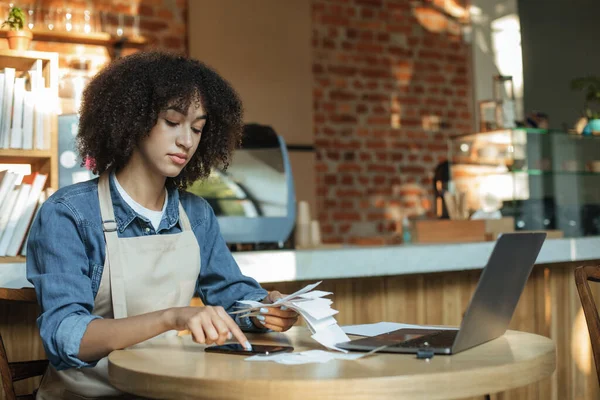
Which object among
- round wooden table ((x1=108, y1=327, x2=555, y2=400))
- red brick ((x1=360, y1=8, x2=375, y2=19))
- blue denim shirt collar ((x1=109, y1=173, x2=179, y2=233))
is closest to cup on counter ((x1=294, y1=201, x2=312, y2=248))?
blue denim shirt collar ((x1=109, y1=173, x2=179, y2=233))

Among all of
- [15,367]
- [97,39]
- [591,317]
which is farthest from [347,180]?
[15,367]

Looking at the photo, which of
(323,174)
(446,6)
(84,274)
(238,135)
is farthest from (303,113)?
(84,274)

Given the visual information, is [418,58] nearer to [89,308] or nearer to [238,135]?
[238,135]

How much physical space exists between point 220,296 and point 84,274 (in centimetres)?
34

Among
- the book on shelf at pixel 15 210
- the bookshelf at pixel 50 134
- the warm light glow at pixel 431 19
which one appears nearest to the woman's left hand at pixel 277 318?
the book on shelf at pixel 15 210

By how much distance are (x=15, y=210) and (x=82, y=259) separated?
0.81 metres

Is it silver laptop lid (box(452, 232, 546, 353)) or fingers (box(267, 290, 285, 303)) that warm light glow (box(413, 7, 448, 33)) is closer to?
fingers (box(267, 290, 285, 303))

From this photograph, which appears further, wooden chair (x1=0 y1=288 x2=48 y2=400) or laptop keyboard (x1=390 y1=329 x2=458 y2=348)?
wooden chair (x1=0 y1=288 x2=48 y2=400)

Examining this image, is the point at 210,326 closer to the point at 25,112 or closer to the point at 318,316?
the point at 318,316

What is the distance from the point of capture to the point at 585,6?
20.9ft

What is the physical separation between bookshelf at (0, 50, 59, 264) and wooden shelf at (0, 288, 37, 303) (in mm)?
843

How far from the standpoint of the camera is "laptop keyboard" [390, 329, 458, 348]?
4.05 ft

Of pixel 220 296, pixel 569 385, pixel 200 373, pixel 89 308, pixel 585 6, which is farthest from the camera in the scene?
pixel 585 6

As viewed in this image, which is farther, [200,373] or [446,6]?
[446,6]
